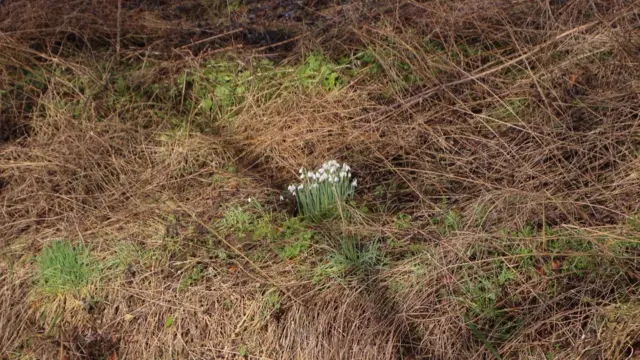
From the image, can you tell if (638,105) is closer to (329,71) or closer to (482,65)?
(482,65)

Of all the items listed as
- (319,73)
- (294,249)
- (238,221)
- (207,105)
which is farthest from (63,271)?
(319,73)

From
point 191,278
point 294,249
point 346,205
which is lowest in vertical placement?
point 191,278

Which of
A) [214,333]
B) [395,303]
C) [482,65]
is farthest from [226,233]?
[482,65]

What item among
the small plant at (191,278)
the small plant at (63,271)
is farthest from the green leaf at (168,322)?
the small plant at (63,271)

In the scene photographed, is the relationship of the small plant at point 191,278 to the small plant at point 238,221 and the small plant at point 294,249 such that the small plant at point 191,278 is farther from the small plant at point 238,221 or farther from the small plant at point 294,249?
the small plant at point 294,249

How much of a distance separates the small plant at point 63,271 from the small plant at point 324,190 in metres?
1.20

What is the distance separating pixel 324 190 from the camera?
14.7 ft

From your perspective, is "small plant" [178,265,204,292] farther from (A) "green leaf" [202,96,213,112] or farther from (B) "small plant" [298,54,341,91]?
(B) "small plant" [298,54,341,91]

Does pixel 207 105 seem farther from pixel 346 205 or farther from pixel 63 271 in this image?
pixel 63 271

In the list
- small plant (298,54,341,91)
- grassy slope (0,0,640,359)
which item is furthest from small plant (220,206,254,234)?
small plant (298,54,341,91)

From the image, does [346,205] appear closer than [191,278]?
No

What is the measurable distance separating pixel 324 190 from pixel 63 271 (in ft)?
4.82

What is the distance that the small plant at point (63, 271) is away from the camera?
4.34m

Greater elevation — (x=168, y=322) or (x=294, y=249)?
(x=294, y=249)
